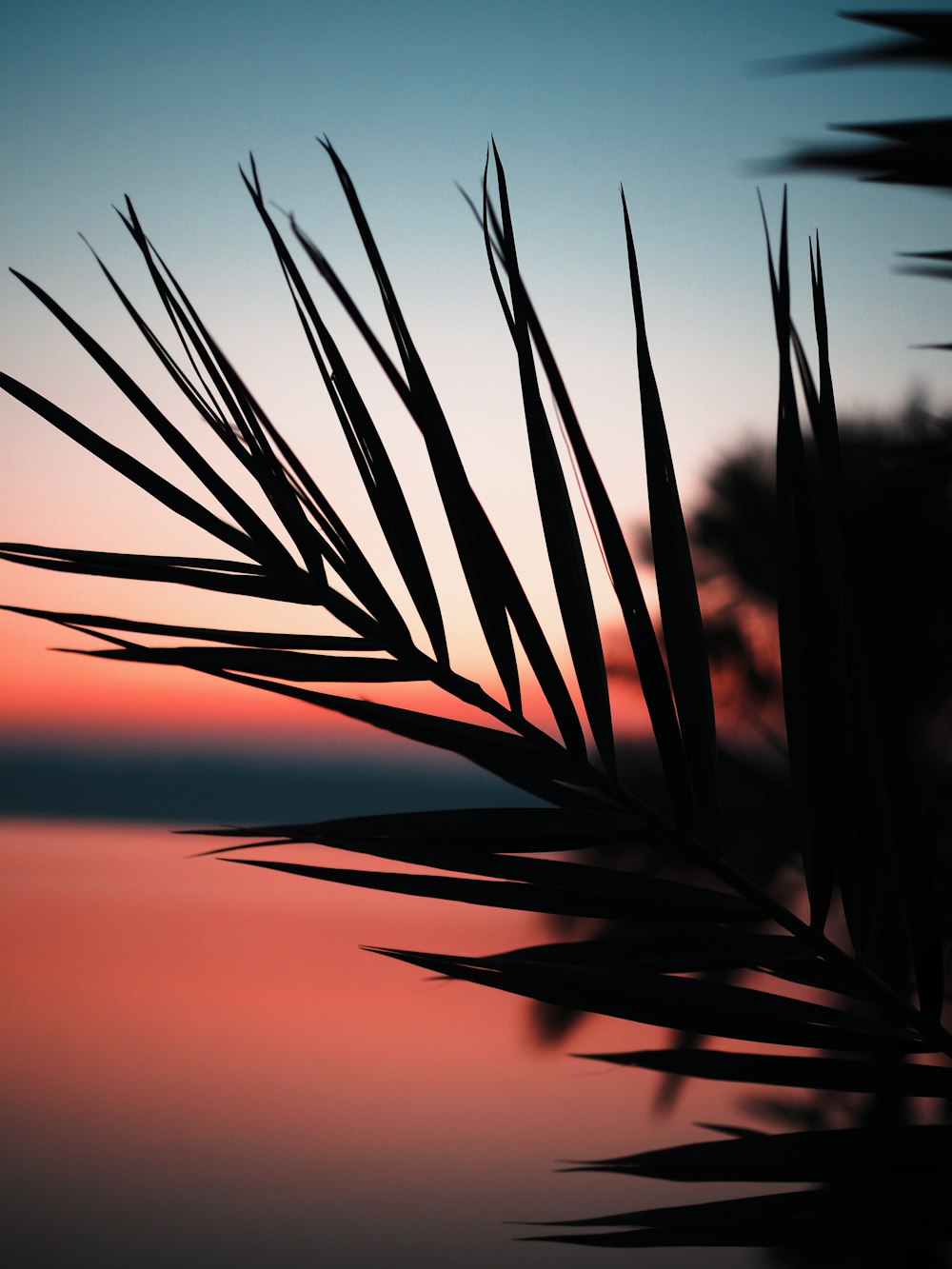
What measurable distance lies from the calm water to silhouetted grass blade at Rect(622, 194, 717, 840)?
8.49 feet

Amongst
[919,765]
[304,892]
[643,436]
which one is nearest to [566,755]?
[643,436]

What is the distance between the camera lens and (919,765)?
99.1 inches

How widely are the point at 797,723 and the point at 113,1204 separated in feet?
21.0

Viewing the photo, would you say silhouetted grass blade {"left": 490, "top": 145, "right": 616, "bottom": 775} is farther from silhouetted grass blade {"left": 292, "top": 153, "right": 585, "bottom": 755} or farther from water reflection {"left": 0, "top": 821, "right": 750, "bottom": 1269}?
water reflection {"left": 0, "top": 821, "right": 750, "bottom": 1269}

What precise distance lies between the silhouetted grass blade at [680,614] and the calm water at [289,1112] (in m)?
2.59

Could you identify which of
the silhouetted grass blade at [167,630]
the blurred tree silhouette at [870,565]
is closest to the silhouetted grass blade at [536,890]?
the silhouetted grass blade at [167,630]

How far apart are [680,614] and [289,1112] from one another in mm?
6845

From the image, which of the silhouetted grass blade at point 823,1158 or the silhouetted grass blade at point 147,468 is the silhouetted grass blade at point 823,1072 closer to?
the silhouetted grass blade at point 823,1158

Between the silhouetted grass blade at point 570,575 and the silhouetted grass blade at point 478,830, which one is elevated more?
the silhouetted grass blade at point 570,575

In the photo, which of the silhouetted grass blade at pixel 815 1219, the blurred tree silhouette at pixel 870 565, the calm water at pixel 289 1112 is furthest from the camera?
the calm water at pixel 289 1112

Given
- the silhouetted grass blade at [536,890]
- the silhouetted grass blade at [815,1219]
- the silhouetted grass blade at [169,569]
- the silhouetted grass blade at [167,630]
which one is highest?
the silhouetted grass blade at [169,569]

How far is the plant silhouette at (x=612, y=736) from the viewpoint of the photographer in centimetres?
40

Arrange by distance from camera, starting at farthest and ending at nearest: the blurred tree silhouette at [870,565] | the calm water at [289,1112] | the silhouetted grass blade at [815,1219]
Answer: the calm water at [289,1112] < the blurred tree silhouette at [870,565] < the silhouetted grass blade at [815,1219]

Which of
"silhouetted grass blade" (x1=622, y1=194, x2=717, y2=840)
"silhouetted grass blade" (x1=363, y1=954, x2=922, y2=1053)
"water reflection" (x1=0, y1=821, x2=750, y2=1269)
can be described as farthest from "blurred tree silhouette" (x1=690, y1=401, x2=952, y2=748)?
"water reflection" (x1=0, y1=821, x2=750, y2=1269)
